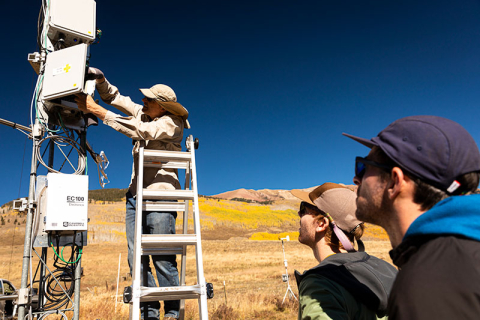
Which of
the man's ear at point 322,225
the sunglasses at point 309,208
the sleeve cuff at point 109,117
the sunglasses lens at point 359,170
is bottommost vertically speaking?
the man's ear at point 322,225

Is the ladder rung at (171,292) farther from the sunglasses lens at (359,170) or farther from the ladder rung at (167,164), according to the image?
the sunglasses lens at (359,170)

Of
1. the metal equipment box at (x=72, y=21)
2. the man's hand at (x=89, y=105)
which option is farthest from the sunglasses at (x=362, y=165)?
the metal equipment box at (x=72, y=21)

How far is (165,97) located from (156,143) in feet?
1.70

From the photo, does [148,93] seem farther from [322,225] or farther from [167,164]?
[322,225]

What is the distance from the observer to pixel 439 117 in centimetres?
137

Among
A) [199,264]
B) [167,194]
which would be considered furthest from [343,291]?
[167,194]

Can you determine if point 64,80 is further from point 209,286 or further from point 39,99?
point 209,286

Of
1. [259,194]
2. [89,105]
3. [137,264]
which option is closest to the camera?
[137,264]

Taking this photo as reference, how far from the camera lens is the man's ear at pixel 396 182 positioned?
1.33m

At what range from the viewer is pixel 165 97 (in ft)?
12.5

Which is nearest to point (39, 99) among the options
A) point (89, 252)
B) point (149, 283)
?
point (149, 283)

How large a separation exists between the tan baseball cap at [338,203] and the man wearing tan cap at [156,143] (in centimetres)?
181

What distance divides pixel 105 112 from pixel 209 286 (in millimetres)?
2080

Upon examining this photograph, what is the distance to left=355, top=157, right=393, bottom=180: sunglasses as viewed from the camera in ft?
4.72
